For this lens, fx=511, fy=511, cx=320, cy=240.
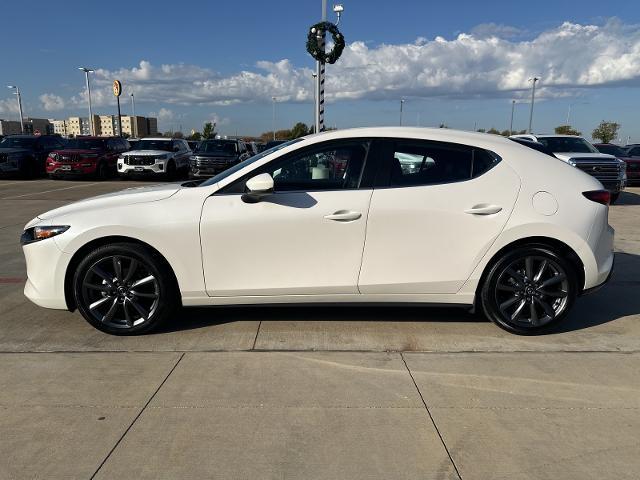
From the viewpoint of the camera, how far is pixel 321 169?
4211 millimetres

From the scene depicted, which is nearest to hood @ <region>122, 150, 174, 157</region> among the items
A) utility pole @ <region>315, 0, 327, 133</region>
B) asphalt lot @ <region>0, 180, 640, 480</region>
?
utility pole @ <region>315, 0, 327, 133</region>

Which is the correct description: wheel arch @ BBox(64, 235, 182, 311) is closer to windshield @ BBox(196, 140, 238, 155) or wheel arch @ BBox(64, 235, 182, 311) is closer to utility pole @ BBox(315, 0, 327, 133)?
utility pole @ BBox(315, 0, 327, 133)

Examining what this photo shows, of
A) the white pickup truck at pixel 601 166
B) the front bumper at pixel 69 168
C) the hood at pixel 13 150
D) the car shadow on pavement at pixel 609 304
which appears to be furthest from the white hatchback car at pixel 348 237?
the hood at pixel 13 150

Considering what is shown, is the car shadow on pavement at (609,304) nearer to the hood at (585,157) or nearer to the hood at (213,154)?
the hood at (585,157)

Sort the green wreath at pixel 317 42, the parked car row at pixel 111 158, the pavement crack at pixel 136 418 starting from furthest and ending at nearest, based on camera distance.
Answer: the parked car row at pixel 111 158
the green wreath at pixel 317 42
the pavement crack at pixel 136 418

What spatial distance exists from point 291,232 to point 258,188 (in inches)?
17.0

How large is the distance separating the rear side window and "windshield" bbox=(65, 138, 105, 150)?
61.7ft

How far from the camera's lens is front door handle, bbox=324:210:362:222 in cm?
399

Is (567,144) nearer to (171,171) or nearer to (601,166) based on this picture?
(601,166)

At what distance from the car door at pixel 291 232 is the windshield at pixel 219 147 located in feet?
50.5

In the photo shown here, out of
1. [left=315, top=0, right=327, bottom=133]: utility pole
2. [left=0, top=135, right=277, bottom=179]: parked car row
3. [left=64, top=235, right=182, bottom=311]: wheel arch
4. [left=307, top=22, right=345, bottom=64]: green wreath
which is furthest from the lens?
[left=0, top=135, right=277, bottom=179]: parked car row

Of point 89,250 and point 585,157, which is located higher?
point 585,157

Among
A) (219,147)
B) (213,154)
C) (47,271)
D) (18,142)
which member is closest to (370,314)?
(47,271)

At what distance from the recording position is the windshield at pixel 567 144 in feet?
46.0
